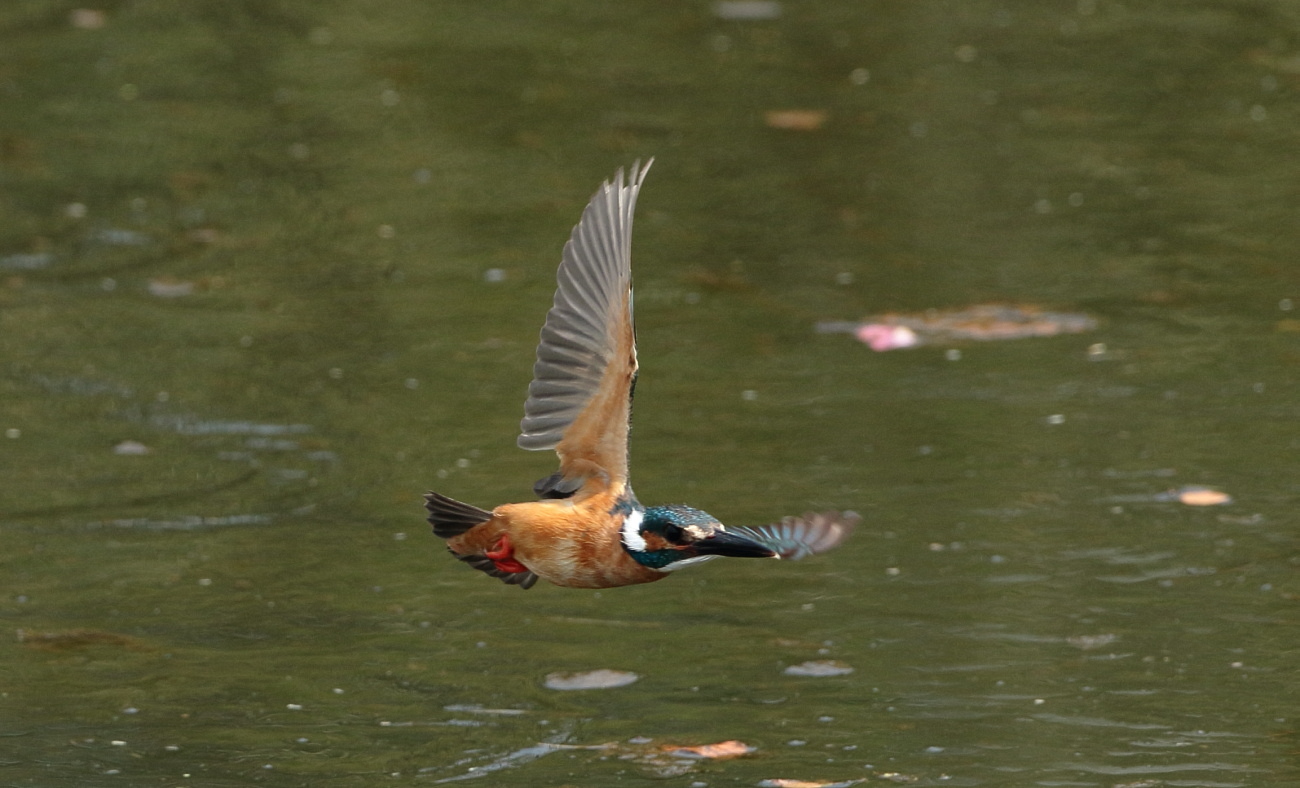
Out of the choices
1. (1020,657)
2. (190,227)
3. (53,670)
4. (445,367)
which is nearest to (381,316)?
(445,367)

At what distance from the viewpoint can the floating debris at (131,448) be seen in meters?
6.99

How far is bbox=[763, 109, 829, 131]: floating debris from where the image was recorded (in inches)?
404

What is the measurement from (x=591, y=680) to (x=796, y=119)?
539cm

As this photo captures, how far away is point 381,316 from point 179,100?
3.07 metres

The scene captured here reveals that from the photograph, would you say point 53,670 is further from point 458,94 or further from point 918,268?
point 458,94

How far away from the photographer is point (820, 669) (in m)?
5.55

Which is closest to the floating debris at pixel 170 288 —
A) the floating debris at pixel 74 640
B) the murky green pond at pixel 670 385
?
the murky green pond at pixel 670 385

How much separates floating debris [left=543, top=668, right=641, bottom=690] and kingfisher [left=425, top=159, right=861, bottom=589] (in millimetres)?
587

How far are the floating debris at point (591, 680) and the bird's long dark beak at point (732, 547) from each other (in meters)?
1.21

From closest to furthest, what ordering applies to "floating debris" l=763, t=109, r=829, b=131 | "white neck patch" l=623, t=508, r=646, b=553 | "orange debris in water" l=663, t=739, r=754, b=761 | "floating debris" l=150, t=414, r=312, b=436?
"white neck patch" l=623, t=508, r=646, b=553
"orange debris in water" l=663, t=739, r=754, b=761
"floating debris" l=150, t=414, r=312, b=436
"floating debris" l=763, t=109, r=829, b=131

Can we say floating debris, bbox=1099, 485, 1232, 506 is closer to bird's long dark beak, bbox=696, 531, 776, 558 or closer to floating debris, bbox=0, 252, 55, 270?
bird's long dark beak, bbox=696, 531, 776, 558

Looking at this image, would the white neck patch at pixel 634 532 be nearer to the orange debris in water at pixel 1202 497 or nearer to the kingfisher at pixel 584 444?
the kingfisher at pixel 584 444

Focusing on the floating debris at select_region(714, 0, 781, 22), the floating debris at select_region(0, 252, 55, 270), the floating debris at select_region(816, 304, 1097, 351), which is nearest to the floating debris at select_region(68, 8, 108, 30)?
the floating debris at select_region(0, 252, 55, 270)

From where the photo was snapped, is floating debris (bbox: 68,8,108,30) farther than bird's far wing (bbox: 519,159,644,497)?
Yes
